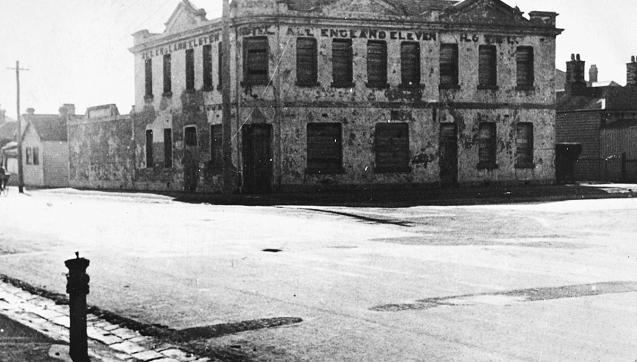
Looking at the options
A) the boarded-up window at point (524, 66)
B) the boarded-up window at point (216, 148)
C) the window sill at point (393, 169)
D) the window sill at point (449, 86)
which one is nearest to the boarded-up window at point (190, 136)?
the boarded-up window at point (216, 148)

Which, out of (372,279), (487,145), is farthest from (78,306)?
(487,145)

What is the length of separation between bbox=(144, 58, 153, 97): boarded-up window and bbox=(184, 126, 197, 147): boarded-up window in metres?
4.22

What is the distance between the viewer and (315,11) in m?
31.2

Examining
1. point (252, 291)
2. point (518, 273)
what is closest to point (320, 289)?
point (252, 291)

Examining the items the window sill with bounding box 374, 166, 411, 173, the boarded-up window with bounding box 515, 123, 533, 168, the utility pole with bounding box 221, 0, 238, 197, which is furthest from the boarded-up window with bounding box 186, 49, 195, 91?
the boarded-up window with bounding box 515, 123, 533, 168

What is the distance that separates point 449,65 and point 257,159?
953 cm

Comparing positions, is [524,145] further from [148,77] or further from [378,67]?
[148,77]

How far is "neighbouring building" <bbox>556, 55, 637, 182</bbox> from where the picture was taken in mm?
41719

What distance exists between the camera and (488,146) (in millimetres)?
34344

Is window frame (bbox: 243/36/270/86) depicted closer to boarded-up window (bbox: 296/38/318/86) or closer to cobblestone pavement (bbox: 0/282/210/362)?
boarded-up window (bbox: 296/38/318/86)

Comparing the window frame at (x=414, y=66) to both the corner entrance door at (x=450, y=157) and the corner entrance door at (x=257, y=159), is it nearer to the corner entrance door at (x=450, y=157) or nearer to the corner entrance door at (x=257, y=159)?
the corner entrance door at (x=450, y=157)

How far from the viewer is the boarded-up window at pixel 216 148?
3322 centimetres

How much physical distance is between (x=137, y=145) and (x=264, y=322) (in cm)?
3339

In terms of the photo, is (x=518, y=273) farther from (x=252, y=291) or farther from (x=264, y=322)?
(x=264, y=322)
